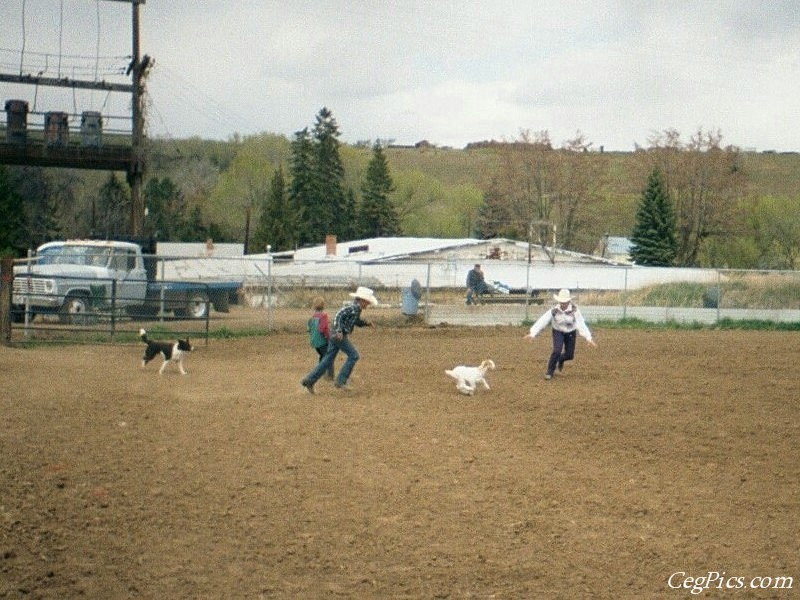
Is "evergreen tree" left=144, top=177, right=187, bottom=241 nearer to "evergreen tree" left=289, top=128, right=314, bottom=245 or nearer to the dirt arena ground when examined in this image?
"evergreen tree" left=289, top=128, right=314, bottom=245

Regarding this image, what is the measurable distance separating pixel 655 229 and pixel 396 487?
65.3m

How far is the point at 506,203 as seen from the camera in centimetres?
8662

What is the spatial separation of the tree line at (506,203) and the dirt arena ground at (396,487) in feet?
182

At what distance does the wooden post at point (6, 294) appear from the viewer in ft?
78.1

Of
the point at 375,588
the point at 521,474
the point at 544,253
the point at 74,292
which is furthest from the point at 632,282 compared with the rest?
the point at 375,588

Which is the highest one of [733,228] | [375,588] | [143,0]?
[143,0]

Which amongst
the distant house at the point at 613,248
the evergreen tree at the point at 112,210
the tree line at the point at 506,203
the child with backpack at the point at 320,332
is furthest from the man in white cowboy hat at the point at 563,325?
the distant house at the point at 613,248

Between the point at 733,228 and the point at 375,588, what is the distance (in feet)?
255

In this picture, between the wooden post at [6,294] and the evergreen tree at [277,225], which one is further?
the evergreen tree at [277,225]

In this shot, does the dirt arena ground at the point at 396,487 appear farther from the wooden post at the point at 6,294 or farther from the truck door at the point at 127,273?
the truck door at the point at 127,273

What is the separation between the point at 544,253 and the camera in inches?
2537

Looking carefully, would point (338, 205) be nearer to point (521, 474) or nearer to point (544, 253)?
point (544, 253)

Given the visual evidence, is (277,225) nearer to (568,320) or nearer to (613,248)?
(613,248)

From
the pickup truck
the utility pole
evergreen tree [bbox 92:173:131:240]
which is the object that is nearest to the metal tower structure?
the utility pole
